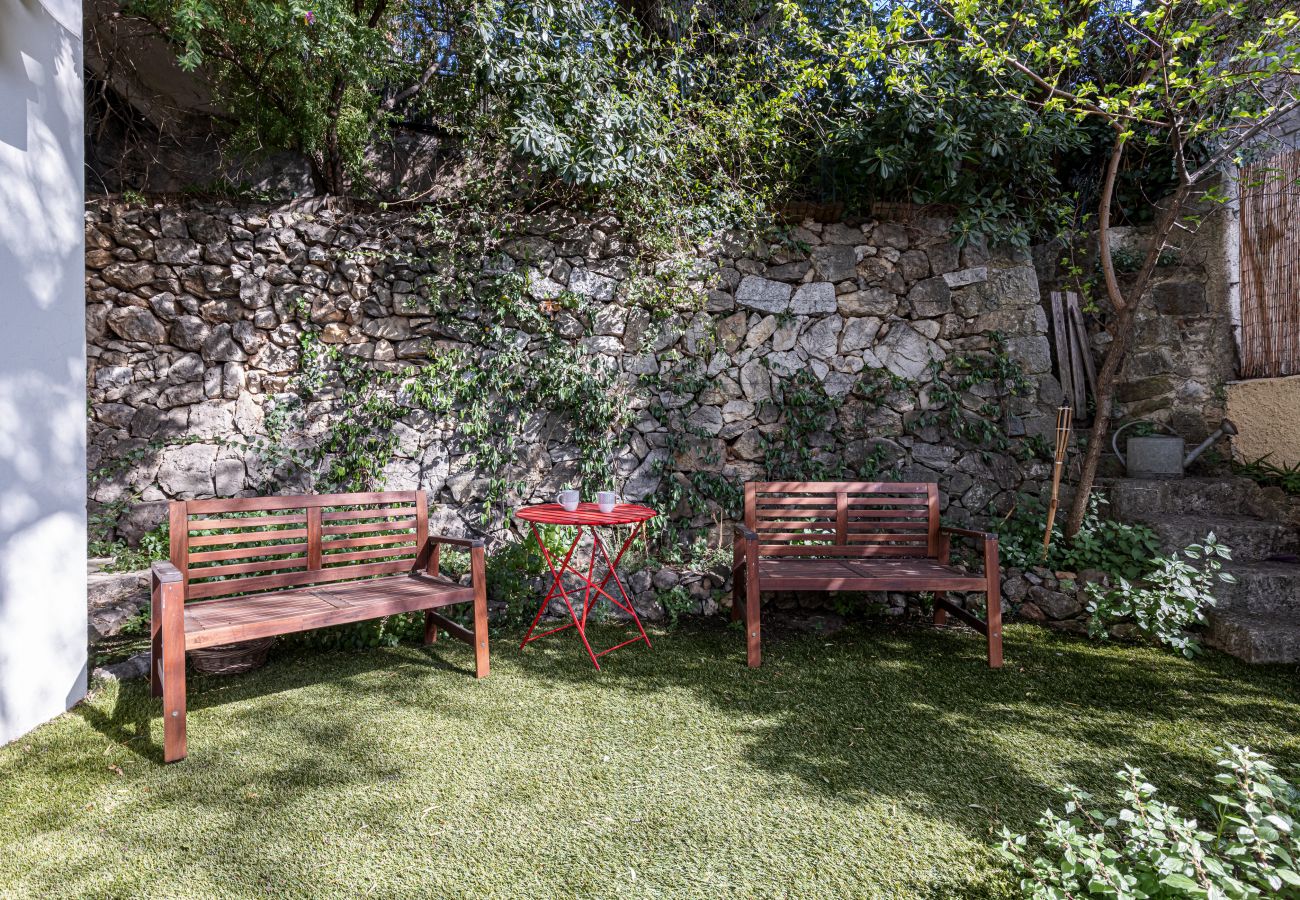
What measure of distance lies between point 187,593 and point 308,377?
5.93 feet

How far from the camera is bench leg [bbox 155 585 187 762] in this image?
2.23 metres

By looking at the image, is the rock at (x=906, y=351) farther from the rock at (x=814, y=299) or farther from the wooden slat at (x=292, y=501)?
the wooden slat at (x=292, y=501)

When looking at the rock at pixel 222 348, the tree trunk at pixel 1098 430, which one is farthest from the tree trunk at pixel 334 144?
the tree trunk at pixel 1098 430

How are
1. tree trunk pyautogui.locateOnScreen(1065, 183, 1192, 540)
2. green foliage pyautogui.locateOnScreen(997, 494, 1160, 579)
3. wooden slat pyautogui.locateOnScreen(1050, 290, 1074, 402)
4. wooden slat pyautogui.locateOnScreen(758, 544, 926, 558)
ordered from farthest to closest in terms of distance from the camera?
1. wooden slat pyautogui.locateOnScreen(1050, 290, 1074, 402)
2. green foliage pyautogui.locateOnScreen(997, 494, 1160, 579)
3. tree trunk pyautogui.locateOnScreen(1065, 183, 1192, 540)
4. wooden slat pyautogui.locateOnScreen(758, 544, 926, 558)

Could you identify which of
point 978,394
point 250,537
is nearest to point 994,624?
point 978,394

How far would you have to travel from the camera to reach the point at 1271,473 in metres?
4.29

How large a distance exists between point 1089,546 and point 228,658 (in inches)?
187

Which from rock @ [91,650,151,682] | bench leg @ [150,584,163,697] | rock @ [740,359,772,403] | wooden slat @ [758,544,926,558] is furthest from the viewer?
rock @ [740,359,772,403]

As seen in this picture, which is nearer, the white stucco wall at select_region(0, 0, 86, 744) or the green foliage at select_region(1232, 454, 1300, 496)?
the white stucco wall at select_region(0, 0, 86, 744)

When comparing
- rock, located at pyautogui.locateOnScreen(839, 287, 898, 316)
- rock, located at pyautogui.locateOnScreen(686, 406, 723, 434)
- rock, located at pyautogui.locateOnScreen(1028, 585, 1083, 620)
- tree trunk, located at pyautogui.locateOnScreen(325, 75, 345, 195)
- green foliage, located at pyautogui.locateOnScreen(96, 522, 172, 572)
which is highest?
tree trunk, located at pyautogui.locateOnScreen(325, 75, 345, 195)

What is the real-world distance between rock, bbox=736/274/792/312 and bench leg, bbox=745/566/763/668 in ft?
6.88

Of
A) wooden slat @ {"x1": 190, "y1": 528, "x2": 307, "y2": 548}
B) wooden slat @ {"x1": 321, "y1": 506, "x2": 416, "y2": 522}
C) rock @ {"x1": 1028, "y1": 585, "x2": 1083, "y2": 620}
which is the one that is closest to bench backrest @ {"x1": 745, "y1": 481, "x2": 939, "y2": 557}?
rock @ {"x1": 1028, "y1": 585, "x2": 1083, "y2": 620}

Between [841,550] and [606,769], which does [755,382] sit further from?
[606,769]

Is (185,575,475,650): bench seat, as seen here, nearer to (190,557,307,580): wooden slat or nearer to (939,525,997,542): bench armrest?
(190,557,307,580): wooden slat
